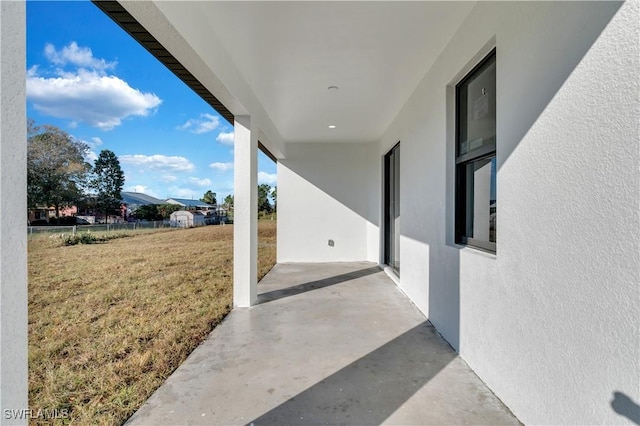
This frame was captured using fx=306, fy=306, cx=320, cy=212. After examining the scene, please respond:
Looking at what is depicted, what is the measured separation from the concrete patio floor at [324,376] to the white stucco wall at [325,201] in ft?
11.5

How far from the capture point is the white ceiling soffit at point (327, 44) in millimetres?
2357

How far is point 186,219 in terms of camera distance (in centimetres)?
1110

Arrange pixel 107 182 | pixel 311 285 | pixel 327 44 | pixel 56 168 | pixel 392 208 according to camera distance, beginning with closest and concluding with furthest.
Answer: pixel 327 44 → pixel 56 168 → pixel 311 285 → pixel 392 208 → pixel 107 182

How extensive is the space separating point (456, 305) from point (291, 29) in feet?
9.15

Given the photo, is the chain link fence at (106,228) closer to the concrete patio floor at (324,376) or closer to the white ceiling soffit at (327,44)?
the concrete patio floor at (324,376)

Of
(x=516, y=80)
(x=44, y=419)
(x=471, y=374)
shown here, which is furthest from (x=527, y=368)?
(x=44, y=419)

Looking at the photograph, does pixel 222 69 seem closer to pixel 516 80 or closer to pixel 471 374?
pixel 516 80

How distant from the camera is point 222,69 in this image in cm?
294

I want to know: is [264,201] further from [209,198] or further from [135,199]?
[135,199]

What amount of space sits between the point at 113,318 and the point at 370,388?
348 centimetres

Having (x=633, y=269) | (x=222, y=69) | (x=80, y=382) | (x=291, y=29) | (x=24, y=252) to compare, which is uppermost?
(x=291, y=29)

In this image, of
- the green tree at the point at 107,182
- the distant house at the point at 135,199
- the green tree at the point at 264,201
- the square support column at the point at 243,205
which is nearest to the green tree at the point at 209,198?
the green tree at the point at 264,201

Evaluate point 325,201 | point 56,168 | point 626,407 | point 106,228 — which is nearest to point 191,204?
point 106,228

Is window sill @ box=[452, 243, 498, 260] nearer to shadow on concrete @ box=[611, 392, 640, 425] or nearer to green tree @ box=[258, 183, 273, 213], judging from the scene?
shadow on concrete @ box=[611, 392, 640, 425]
